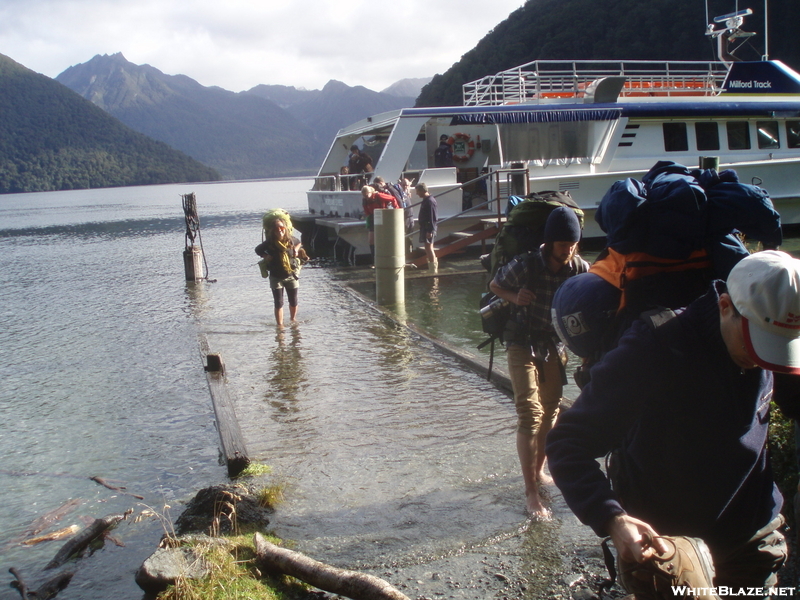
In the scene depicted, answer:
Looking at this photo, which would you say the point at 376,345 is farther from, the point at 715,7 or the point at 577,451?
the point at 715,7

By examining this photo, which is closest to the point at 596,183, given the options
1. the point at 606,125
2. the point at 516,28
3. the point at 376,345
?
the point at 606,125

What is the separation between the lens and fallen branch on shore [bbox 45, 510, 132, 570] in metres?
3.95

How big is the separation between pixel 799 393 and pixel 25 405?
7148 mm

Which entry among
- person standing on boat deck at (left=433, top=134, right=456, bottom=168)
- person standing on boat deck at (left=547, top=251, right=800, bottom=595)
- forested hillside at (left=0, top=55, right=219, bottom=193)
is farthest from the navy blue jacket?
forested hillside at (left=0, top=55, right=219, bottom=193)

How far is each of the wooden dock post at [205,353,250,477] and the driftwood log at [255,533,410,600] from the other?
3.76 ft

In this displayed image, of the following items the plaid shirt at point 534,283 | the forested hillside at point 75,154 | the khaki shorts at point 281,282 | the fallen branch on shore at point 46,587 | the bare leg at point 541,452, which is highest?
the forested hillside at point 75,154

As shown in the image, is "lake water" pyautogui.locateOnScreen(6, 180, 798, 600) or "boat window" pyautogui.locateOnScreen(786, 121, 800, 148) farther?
"boat window" pyautogui.locateOnScreen(786, 121, 800, 148)

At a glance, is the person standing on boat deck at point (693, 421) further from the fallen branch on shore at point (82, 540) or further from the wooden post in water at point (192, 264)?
the wooden post in water at point (192, 264)

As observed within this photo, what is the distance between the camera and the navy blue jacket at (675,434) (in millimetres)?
1783

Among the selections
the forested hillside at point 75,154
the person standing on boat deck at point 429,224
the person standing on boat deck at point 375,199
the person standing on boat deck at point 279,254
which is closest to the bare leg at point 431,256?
the person standing on boat deck at point 429,224

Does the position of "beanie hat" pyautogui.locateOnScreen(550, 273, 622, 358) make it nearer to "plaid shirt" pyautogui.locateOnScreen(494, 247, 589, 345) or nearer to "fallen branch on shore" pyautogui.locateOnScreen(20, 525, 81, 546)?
"plaid shirt" pyautogui.locateOnScreen(494, 247, 589, 345)

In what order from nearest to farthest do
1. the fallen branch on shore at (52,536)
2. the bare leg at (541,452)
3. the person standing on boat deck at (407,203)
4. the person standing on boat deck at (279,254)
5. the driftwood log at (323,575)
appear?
1. the driftwood log at (323,575)
2. the bare leg at (541,452)
3. the fallen branch on shore at (52,536)
4. the person standing on boat deck at (279,254)
5. the person standing on boat deck at (407,203)

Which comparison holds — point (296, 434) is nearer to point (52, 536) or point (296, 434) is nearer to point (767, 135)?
point (52, 536)

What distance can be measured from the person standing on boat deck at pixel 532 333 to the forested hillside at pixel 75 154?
17702cm
